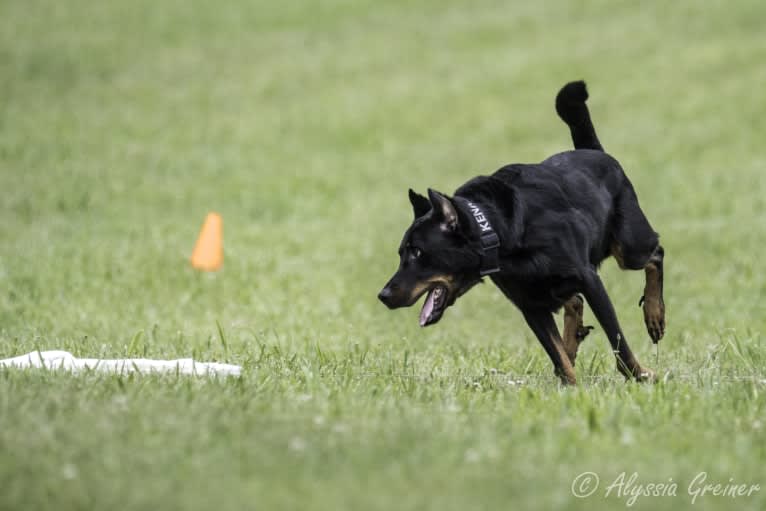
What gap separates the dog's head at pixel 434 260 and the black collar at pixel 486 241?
43mm

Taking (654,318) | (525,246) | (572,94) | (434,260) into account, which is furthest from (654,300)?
(434,260)

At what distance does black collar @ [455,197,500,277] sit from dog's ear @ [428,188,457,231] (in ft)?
0.33

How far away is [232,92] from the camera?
933 inches

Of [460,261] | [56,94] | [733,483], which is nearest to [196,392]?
[460,261]

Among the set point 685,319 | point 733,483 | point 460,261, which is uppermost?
point 460,261

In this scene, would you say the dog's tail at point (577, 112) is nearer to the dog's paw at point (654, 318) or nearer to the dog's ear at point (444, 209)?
the dog's paw at point (654, 318)

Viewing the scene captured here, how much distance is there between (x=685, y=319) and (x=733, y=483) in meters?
6.38

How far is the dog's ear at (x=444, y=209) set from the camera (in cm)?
585

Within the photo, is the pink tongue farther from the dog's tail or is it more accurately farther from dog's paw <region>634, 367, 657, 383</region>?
the dog's tail

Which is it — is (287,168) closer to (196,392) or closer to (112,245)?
(112,245)

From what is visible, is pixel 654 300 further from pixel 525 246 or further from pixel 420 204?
pixel 420 204

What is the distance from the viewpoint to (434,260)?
602cm

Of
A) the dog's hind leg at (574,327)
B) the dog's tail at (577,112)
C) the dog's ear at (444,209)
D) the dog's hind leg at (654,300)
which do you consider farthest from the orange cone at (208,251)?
the dog's ear at (444,209)

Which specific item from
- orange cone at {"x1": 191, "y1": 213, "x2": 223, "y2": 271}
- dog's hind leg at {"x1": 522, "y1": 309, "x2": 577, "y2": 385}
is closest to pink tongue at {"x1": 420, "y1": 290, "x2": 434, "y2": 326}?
dog's hind leg at {"x1": 522, "y1": 309, "x2": 577, "y2": 385}
